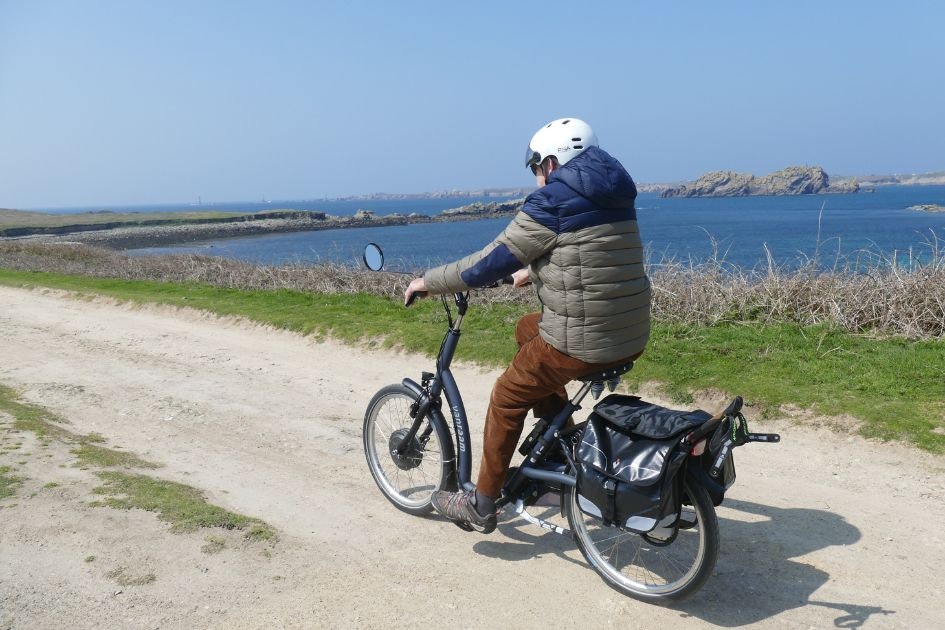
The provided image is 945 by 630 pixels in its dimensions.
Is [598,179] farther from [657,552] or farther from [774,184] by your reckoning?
[774,184]

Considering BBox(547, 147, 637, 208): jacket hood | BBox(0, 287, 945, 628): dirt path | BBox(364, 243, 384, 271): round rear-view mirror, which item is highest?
BBox(547, 147, 637, 208): jacket hood

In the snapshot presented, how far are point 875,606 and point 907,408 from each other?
129 inches

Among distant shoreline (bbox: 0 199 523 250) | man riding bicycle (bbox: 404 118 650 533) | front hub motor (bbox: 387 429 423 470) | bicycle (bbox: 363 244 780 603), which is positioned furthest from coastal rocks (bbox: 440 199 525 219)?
man riding bicycle (bbox: 404 118 650 533)

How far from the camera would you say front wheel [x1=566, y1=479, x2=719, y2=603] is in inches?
147

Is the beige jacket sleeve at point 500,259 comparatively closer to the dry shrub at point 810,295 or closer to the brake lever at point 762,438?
the brake lever at point 762,438

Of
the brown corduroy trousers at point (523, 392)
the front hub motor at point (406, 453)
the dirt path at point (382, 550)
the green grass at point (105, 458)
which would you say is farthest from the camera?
the green grass at point (105, 458)

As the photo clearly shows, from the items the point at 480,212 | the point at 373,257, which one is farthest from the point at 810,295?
the point at 480,212

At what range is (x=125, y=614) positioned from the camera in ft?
12.9

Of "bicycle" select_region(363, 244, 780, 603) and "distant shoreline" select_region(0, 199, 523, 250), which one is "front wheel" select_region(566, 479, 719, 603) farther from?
"distant shoreline" select_region(0, 199, 523, 250)

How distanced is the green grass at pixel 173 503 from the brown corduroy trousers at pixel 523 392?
1582mm

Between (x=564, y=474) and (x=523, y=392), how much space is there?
1.83ft

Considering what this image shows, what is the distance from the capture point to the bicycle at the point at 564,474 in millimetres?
3717

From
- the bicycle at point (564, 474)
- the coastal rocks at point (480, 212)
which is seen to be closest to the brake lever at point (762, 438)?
the bicycle at point (564, 474)

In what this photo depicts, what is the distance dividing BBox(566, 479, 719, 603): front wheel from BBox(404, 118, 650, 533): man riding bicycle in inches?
30.7
